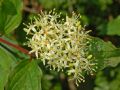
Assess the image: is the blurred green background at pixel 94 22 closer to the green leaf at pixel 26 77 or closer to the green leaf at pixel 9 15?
the green leaf at pixel 9 15

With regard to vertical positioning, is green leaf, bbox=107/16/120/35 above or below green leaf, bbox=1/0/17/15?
below

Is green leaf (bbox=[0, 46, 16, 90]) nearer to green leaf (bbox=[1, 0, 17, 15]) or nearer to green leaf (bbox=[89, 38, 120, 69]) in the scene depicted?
green leaf (bbox=[1, 0, 17, 15])

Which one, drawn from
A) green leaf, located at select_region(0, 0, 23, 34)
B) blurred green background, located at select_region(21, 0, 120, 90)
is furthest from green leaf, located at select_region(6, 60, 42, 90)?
blurred green background, located at select_region(21, 0, 120, 90)

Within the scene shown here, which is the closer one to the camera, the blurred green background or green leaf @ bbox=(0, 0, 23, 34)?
green leaf @ bbox=(0, 0, 23, 34)

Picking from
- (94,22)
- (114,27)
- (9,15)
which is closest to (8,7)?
(9,15)

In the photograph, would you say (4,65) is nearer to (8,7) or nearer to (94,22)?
(8,7)

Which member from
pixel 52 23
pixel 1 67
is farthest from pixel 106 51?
pixel 1 67

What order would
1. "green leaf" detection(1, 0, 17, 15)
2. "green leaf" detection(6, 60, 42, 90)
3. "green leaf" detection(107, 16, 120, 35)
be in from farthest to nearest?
"green leaf" detection(107, 16, 120, 35) → "green leaf" detection(1, 0, 17, 15) → "green leaf" detection(6, 60, 42, 90)
